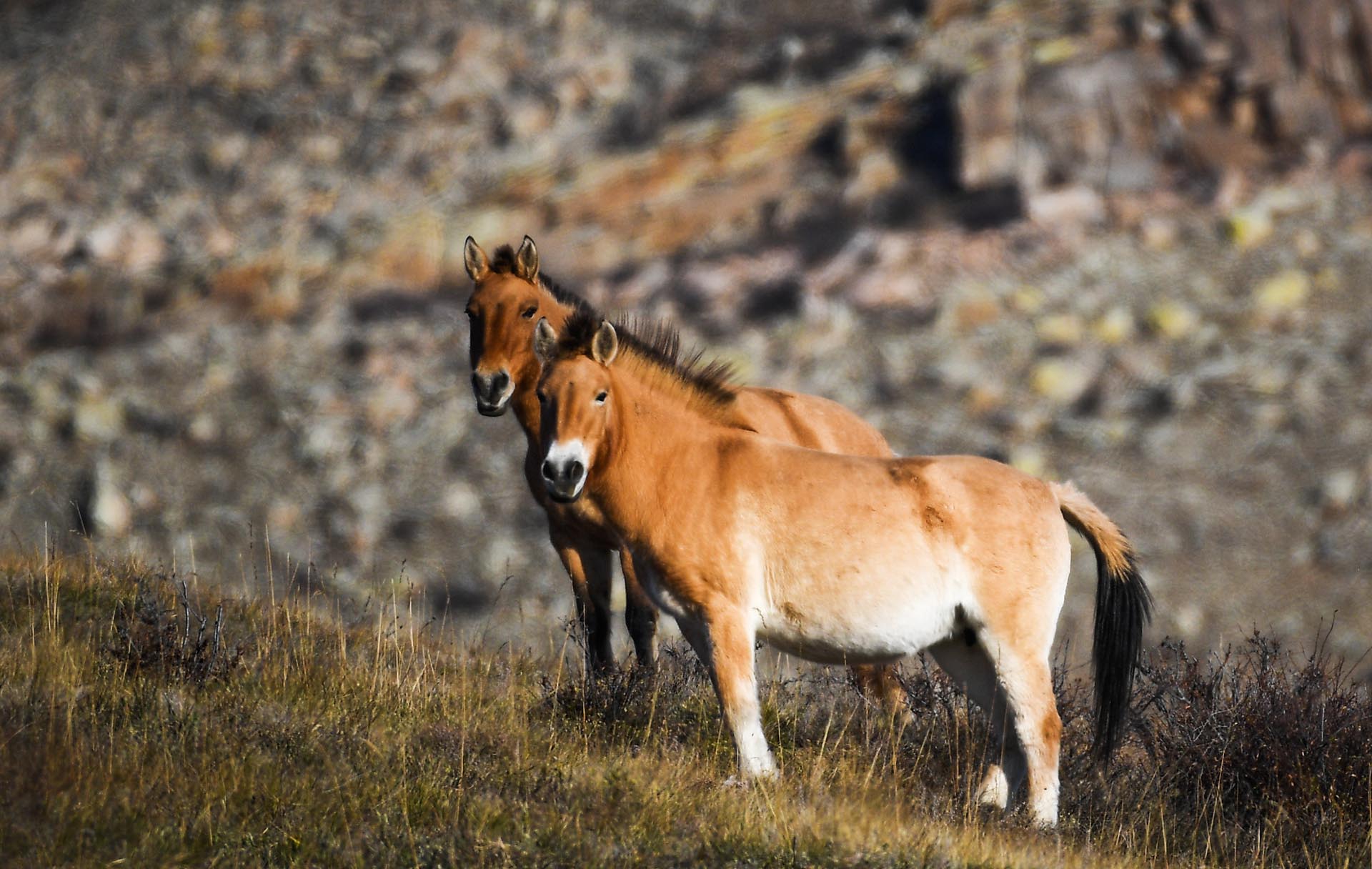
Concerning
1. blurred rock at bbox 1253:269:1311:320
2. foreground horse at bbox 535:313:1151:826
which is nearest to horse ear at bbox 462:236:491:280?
foreground horse at bbox 535:313:1151:826

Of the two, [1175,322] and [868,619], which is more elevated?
[1175,322]

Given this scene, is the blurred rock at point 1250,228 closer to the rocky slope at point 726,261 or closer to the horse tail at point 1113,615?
the rocky slope at point 726,261

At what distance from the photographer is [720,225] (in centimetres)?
1900

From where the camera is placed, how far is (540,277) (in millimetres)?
8969

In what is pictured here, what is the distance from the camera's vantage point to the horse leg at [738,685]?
5953 millimetres

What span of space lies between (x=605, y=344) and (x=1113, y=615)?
2.99 meters

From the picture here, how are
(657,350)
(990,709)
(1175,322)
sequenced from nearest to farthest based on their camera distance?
1. (990,709)
2. (657,350)
3. (1175,322)

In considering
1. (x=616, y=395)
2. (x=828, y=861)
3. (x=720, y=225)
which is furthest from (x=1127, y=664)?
(x=720, y=225)

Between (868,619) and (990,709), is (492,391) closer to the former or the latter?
(868,619)

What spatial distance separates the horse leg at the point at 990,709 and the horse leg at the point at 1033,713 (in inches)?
2.8

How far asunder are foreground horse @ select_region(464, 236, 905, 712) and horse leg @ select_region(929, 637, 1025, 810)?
95cm

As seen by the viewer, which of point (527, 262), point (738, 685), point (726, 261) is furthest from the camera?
point (726, 261)

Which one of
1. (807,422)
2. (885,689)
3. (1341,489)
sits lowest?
(885,689)

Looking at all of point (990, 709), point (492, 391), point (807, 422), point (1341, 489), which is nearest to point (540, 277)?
point (492, 391)
